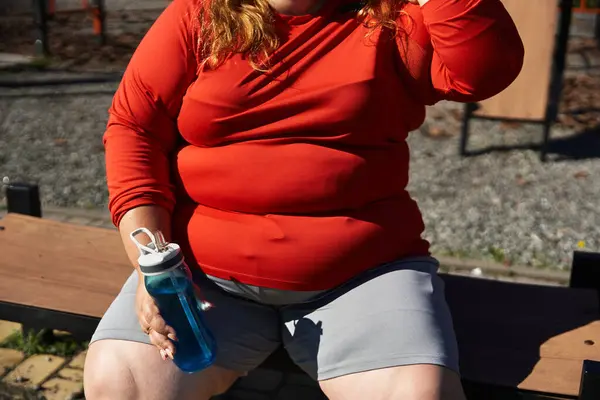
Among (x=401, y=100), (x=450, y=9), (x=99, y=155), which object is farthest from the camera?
(x=99, y=155)

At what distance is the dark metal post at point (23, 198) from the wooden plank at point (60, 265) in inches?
3.3

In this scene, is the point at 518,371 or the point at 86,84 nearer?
the point at 518,371

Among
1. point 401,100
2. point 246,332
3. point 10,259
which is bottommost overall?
point 10,259

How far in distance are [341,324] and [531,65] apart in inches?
145

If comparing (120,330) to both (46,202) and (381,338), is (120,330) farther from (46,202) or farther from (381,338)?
(46,202)

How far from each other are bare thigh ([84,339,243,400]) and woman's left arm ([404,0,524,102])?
3.12ft

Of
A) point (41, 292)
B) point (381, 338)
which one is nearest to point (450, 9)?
point (381, 338)

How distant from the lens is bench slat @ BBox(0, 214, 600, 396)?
2.30m

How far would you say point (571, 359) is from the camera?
91.7 inches

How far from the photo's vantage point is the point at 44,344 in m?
3.39

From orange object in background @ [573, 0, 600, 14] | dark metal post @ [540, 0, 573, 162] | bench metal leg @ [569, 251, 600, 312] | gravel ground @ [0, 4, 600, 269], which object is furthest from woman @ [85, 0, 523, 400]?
orange object in background @ [573, 0, 600, 14]

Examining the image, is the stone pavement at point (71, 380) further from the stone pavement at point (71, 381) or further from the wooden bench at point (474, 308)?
the wooden bench at point (474, 308)

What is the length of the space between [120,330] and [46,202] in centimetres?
294

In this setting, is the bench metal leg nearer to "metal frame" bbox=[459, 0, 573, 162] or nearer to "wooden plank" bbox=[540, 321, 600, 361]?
"wooden plank" bbox=[540, 321, 600, 361]
